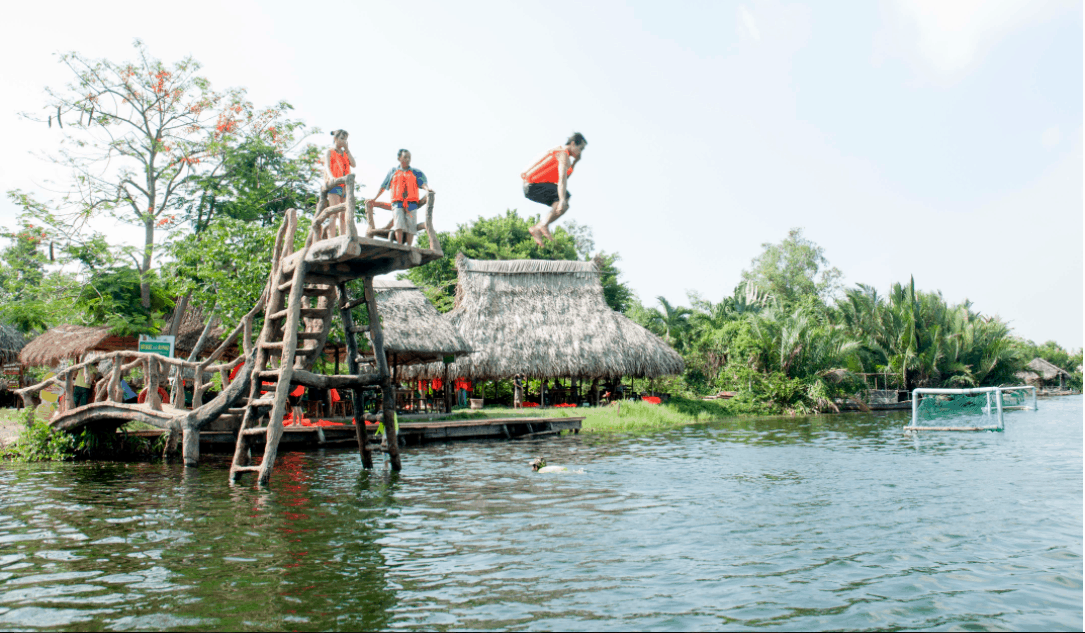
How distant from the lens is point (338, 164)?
33.6 ft

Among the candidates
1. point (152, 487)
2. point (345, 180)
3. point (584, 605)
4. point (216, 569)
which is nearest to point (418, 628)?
point (584, 605)

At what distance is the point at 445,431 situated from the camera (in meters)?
16.9

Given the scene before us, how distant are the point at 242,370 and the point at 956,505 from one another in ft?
30.8

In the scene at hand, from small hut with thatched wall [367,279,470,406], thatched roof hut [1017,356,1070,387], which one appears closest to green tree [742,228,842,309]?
thatched roof hut [1017,356,1070,387]

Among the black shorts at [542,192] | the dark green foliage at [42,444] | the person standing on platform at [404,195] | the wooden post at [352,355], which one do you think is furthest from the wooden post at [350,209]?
the dark green foliage at [42,444]

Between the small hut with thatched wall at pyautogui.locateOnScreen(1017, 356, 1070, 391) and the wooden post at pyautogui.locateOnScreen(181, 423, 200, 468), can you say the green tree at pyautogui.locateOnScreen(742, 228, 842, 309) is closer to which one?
the small hut with thatched wall at pyautogui.locateOnScreen(1017, 356, 1070, 391)

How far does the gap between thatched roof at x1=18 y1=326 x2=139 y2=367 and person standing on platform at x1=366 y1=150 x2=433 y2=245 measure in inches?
467

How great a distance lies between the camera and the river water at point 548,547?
483 cm

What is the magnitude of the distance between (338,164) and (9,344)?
2074 centimetres

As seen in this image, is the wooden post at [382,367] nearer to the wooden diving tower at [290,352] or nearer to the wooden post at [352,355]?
the wooden diving tower at [290,352]

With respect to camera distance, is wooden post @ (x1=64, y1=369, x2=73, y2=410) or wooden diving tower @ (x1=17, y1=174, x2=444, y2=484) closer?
wooden diving tower @ (x1=17, y1=174, x2=444, y2=484)

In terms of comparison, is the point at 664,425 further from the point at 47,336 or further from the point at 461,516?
the point at 47,336

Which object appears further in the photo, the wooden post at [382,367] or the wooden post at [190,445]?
the wooden post at [190,445]

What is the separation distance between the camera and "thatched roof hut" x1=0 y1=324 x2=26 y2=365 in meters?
24.3
